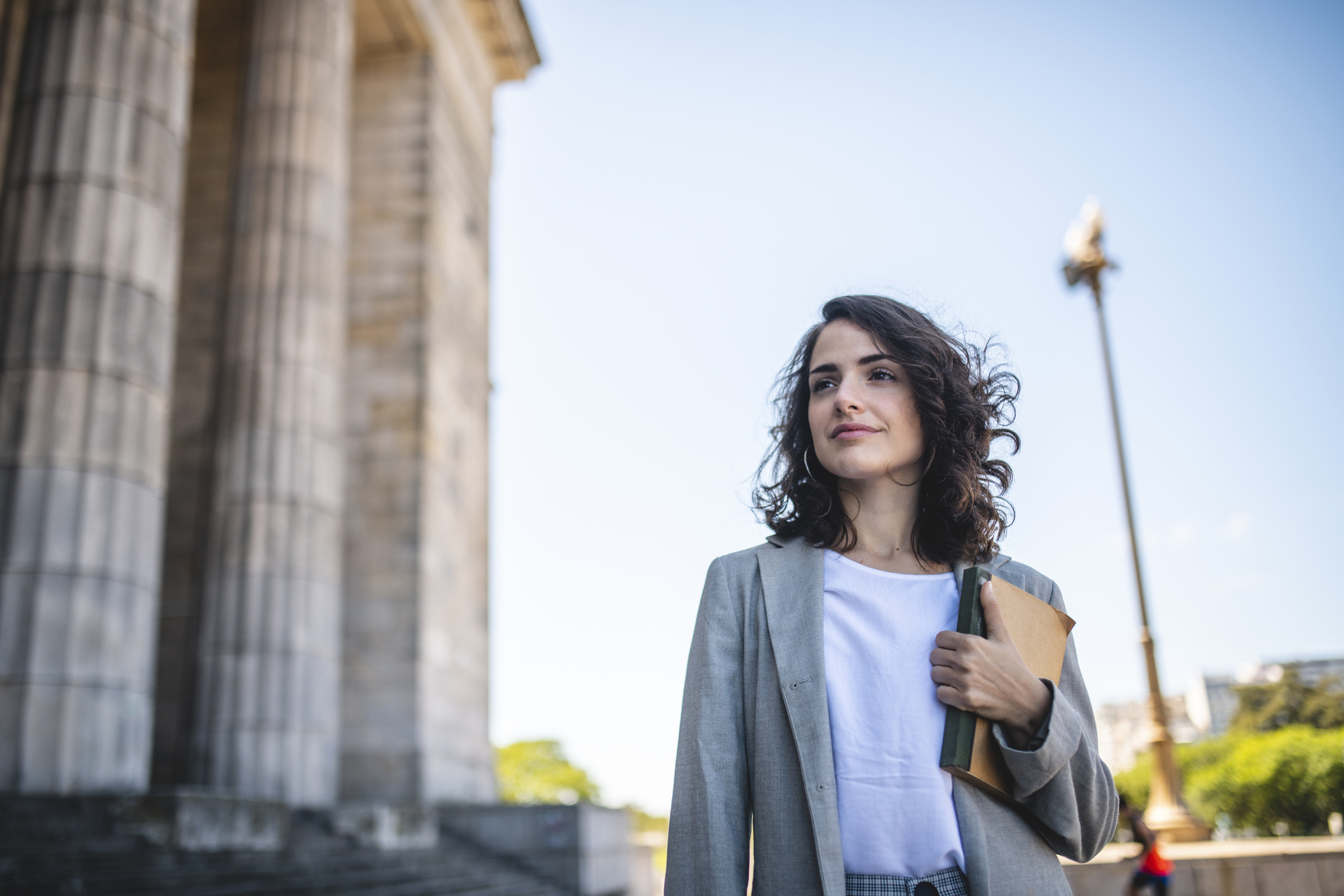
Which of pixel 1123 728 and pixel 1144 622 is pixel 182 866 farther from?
pixel 1123 728

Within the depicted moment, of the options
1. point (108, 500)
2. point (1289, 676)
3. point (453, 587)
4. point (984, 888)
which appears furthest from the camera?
point (1289, 676)

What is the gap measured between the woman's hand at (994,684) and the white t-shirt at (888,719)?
0.24 feet

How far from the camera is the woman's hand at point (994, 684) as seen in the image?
6.80 ft

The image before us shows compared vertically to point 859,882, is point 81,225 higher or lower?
higher

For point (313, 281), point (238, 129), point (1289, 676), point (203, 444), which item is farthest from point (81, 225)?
point (1289, 676)

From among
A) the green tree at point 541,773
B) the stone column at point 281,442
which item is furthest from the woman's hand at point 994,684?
the green tree at point 541,773

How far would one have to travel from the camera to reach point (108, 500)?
9.75 m

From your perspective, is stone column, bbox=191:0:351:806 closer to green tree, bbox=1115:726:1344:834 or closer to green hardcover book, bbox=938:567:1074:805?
green hardcover book, bbox=938:567:1074:805

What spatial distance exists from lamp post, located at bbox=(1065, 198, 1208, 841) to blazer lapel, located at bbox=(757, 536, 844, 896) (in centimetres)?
1345

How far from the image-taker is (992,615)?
216 centimetres

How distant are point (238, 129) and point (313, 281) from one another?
2945mm

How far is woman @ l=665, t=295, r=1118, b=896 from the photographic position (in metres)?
2.05

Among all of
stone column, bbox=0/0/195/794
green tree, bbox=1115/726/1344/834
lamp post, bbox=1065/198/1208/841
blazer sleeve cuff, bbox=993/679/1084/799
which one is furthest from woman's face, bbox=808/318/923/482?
green tree, bbox=1115/726/1344/834

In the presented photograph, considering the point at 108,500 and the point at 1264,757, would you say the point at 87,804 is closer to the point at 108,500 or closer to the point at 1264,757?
the point at 108,500
